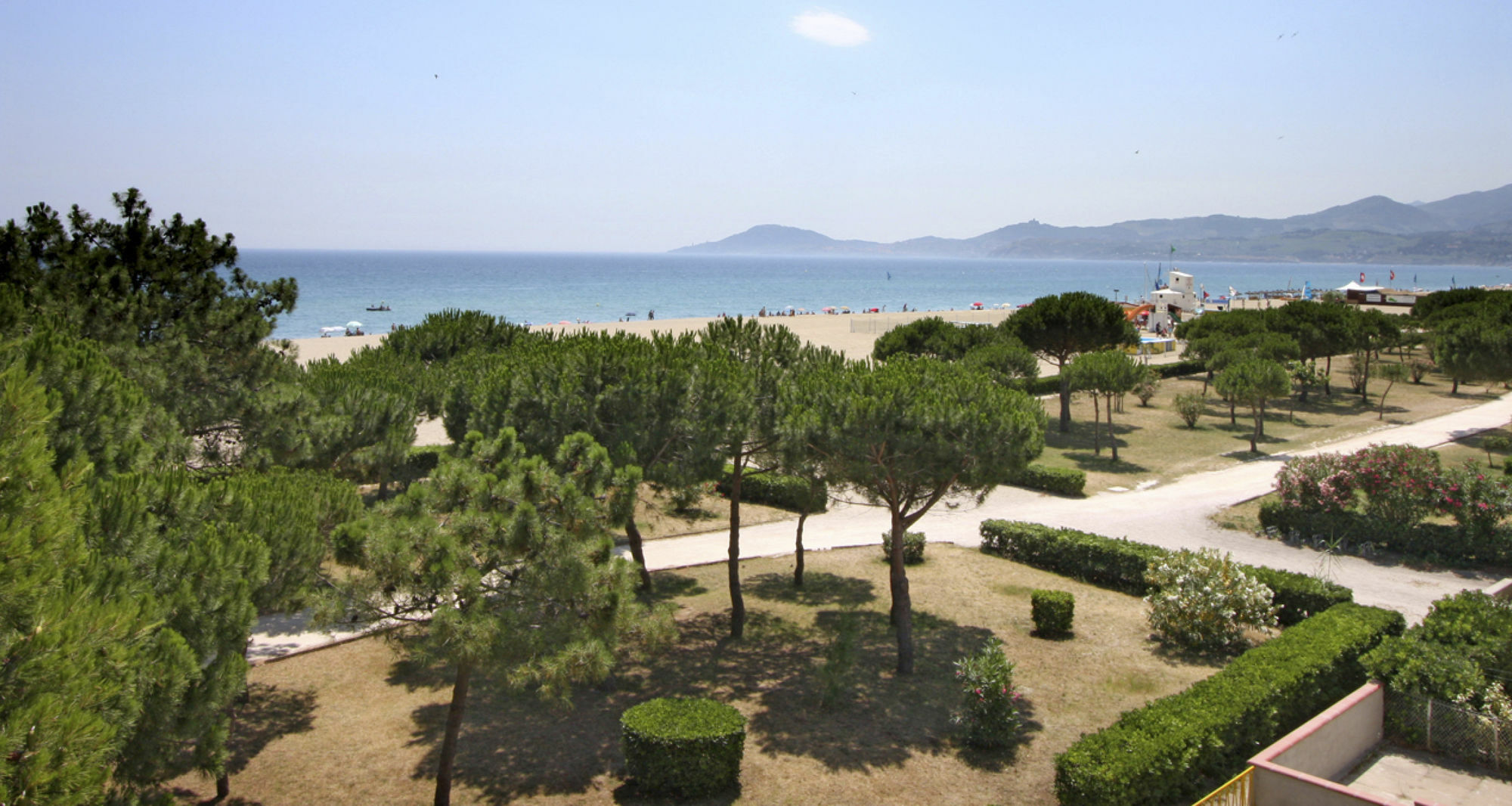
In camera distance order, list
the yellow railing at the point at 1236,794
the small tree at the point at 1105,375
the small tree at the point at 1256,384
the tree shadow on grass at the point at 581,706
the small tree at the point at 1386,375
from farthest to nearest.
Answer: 1. the small tree at the point at 1386,375
2. the small tree at the point at 1256,384
3. the small tree at the point at 1105,375
4. the tree shadow on grass at the point at 581,706
5. the yellow railing at the point at 1236,794

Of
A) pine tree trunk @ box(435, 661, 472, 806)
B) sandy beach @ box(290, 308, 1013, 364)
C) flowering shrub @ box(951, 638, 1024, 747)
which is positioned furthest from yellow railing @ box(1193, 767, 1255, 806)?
sandy beach @ box(290, 308, 1013, 364)

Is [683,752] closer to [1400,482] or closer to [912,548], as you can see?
[912,548]

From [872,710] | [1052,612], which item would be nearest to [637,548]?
[872,710]

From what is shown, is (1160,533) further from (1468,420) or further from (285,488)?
(1468,420)

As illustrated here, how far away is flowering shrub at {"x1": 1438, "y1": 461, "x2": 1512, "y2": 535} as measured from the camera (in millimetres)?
18359

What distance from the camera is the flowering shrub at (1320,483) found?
20.2 m

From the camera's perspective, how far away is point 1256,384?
98.7ft

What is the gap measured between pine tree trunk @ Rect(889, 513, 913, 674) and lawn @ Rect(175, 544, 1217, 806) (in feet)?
0.93

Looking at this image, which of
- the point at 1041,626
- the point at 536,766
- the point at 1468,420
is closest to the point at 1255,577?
the point at 1041,626

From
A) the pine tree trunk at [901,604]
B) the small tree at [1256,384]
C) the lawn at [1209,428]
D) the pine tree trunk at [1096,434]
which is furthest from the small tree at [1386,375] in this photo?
the pine tree trunk at [901,604]

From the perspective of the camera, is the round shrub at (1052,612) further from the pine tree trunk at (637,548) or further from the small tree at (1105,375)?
the small tree at (1105,375)

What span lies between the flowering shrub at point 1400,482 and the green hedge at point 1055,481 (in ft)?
22.4

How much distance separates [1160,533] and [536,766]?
53.2 feet

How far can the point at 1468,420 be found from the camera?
112 feet
